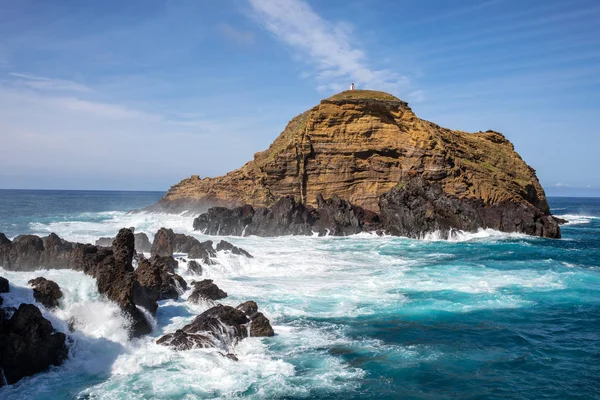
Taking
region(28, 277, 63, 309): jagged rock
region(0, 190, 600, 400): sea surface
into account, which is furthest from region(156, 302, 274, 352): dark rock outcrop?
region(28, 277, 63, 309): jagged rock

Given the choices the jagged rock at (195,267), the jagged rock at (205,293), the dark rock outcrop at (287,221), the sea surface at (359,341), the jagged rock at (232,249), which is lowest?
the sea surface at (359,341)

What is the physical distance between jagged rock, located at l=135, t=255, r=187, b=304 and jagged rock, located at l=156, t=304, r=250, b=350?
2.81 meters

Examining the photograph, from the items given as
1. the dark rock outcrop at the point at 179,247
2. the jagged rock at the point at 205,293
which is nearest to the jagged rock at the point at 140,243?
the dark rock outcrop at the point at 179,247

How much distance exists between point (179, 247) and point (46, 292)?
18.5 metres

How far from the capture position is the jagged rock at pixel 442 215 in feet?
169

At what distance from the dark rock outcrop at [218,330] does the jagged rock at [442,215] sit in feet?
118

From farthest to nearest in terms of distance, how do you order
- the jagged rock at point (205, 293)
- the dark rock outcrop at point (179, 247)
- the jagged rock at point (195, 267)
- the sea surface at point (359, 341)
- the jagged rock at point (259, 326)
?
the dark rock outcrop at point (179, 247) < the jagged rock at point (195, 267) < the jagged rock at point (205, 293) < the jagged rock at point (259, 326) < the sea surface at point (359, 341)

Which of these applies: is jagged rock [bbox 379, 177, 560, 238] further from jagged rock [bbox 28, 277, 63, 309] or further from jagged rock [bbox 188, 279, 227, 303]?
jagged rock [bbox 28, 277, 63, 309]

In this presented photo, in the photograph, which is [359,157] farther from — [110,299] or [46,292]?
[46,292]

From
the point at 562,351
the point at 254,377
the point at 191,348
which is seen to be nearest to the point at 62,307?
the point at 191,348

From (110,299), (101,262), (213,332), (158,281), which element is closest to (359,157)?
(158,281)

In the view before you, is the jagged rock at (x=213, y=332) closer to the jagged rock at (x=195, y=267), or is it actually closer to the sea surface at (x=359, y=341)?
the sea surface at (x=359, y=341)

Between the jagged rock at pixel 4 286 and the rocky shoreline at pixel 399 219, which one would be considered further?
the rocky shoreline at pixel 399 219

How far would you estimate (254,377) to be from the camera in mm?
13922
